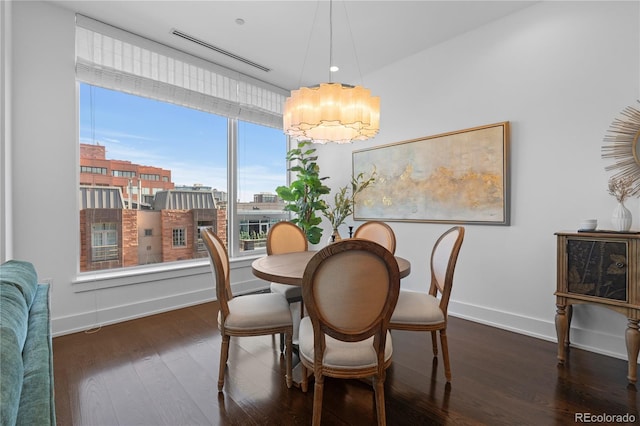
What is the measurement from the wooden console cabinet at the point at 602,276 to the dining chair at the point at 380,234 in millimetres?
1265

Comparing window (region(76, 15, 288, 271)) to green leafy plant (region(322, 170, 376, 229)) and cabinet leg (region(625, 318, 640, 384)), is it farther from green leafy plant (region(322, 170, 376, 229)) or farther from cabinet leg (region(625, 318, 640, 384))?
cabinet leg (region(625, 318, 640, 384))

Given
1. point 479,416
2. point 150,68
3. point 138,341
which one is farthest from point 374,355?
point 150,68

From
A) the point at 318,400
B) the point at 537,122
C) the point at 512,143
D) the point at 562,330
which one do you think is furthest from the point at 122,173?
the point at 562,330

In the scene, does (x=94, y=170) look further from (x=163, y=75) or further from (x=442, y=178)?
(x=442, y=178)

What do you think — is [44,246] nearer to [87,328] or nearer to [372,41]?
[87,328]

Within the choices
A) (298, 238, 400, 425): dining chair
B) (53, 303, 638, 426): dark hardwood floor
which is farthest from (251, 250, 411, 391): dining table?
(298, 238, 400, 425): dining chair

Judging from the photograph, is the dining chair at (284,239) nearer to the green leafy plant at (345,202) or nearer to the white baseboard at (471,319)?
the green leafy plant at (345,202)

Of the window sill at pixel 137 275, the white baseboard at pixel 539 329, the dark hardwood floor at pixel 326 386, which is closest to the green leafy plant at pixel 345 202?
the dark hardwood floor at pixel 326 386

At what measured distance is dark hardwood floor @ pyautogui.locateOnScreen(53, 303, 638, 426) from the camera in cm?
164

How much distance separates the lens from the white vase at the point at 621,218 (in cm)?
207

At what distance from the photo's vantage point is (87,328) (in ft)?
9.14

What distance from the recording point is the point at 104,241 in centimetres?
308

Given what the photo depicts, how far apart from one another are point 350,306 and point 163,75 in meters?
3.37

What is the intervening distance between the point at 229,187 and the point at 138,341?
216 cm
